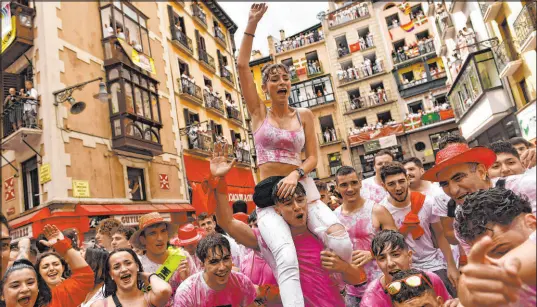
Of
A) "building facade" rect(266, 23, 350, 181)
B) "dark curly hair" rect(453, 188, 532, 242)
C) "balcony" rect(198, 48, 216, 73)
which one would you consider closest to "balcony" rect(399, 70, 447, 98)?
"building facade" rect(266, 23, 350, 181)

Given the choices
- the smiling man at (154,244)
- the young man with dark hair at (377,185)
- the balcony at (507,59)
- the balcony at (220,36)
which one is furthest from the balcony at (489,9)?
the smiling man at (154,244)

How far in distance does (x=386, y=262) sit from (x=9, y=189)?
528 inches

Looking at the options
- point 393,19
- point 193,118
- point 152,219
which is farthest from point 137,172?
point 393,19

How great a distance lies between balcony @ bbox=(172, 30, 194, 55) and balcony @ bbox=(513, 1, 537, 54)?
598 inches

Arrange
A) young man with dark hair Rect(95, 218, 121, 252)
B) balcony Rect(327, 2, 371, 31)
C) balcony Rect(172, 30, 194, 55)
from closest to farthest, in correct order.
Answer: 1. young man with dark hair Rect(95, 218, 121, 252)
2. balcony Rect(172, 30, 194, 55)
3. balcony Rect(327, 2, 371, 31)

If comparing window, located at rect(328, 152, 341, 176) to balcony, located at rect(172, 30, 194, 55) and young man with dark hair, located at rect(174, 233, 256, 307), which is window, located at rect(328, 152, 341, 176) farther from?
young man with dark hair, located at rect(174, 233, 256, 307)

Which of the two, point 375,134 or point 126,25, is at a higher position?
point 126,25

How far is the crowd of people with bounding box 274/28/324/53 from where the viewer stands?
35375 millimetres

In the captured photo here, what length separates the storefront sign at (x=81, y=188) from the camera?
39.3 feet

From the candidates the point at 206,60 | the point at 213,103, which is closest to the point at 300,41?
the point at 206,60

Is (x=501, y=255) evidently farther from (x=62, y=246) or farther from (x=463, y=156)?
(x=62, y=246)

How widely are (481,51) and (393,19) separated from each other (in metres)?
15.9

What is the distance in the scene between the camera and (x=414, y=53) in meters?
30.8

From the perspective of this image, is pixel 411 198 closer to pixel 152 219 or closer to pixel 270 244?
pixel 270 244
